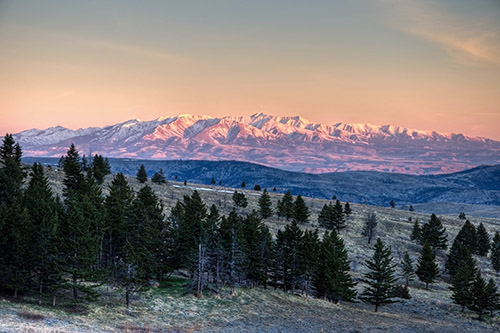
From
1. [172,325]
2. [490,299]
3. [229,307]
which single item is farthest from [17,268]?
[490,299]

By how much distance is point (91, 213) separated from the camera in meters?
48.7

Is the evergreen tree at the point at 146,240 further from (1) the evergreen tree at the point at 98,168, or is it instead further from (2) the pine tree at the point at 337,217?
(2) the pine tree at the point at 337,217

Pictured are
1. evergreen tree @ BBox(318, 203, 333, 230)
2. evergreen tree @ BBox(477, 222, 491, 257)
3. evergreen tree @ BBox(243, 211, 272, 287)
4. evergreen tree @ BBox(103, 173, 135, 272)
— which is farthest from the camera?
evergreen tree @ BBox(318, 203, 333, 230)

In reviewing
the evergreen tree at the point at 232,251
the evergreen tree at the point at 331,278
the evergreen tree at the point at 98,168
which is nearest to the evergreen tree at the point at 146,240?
the evergreen tree at the point at 232,251

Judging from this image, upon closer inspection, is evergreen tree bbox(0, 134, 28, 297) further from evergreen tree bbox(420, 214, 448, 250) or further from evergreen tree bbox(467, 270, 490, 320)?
evergreen tree bbox(420, 214, 448, 250)

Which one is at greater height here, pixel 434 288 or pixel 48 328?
pixel 48 328

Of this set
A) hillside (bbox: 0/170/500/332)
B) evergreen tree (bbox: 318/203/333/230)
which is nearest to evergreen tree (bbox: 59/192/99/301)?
hillside (bbox: 0/170/500/332)

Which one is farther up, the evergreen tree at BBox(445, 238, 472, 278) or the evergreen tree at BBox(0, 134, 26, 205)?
the evergreen tree at BBox(0, 134, 26, 205)

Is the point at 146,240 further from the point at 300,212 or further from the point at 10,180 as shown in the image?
the point at 300,212

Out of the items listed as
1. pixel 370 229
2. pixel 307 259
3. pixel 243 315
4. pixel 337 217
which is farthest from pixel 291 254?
pixel 370 229

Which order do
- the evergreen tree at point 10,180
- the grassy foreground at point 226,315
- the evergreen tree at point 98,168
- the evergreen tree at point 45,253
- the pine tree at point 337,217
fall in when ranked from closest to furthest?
the grassy foreground at point 226,315 < the evergreen tree at point 45,253 < the evergreen tree at point 10,180 < the evergreen tree at point 98,168 < the pine tree at point 337,217

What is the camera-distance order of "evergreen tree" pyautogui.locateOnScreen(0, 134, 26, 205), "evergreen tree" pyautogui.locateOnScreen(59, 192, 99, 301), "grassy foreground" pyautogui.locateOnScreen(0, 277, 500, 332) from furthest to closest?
"evergreen tree" pyautogui.locateOnScreen(0, 134, 26, 205) < "evergreen tree" pyautogui.locateOnScreen(59, 192, 99, 301) < "grassy foreground" pyautogui.locateOnScreen(0, 277, 500, 332)

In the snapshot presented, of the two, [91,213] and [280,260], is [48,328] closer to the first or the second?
[91,213]

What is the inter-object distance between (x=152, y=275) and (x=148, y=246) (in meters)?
3.56
